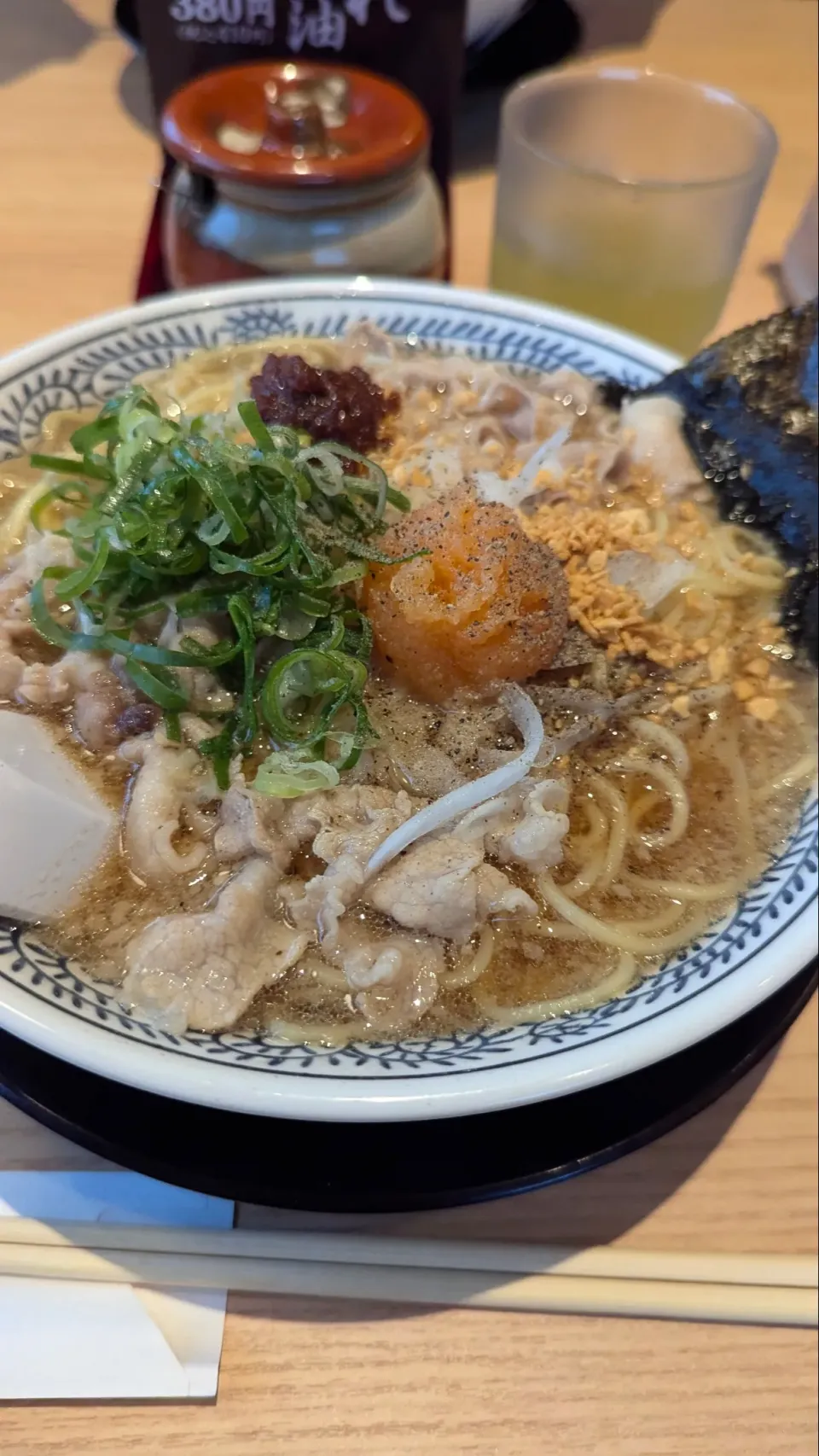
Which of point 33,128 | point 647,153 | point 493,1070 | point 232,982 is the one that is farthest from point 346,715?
point 647,153

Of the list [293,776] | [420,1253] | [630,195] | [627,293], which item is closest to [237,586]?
[293,776]

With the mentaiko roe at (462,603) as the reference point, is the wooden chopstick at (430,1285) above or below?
below

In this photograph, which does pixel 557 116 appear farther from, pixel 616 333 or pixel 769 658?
pixel 769 658

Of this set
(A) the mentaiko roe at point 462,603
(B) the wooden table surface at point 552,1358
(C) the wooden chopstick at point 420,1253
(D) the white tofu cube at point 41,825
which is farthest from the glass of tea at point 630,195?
(C) the wooden chopstick at point 420,1253

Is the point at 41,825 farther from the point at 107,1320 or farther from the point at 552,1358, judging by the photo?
the point at 552,1358

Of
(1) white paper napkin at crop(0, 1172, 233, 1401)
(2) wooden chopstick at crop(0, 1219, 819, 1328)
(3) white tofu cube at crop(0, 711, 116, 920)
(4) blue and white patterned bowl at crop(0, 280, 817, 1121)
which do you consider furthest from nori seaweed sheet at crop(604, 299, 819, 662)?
(1) white paper napkin at crop(0, 1172, 233, 1401)

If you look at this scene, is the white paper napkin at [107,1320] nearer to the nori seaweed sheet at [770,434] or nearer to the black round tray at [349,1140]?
the black round tray at [349,1140]

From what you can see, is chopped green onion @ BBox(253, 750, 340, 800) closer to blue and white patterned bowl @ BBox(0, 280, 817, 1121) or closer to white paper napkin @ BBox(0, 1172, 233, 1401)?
blue and white patterned bowl @ BBox(0, 280, 817, 1121)
